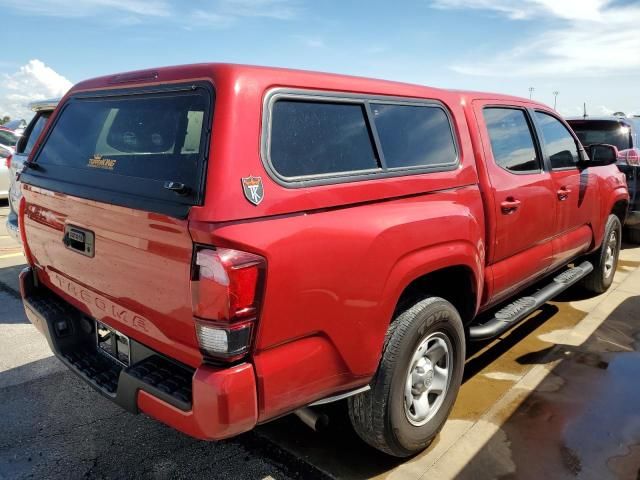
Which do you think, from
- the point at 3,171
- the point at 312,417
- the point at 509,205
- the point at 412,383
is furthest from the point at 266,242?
the point at 3,171

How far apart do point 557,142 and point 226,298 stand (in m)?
3.43

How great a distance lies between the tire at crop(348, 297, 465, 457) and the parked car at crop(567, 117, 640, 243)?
5.14m

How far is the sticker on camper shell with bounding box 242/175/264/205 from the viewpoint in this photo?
1.89 m

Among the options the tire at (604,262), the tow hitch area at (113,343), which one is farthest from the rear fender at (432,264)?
the tire at (604,262)

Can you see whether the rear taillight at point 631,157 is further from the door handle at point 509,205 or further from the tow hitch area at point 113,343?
the tow hitch area at point 113,343

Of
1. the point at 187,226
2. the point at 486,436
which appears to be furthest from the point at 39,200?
the point at 486,436

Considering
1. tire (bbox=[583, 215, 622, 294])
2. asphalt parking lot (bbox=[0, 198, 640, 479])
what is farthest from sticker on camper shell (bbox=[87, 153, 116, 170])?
tire (bbox=[583, 215, 622, 294])

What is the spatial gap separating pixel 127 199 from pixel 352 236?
37.7 inches

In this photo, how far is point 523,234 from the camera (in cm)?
351

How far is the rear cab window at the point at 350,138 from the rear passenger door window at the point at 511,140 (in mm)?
491

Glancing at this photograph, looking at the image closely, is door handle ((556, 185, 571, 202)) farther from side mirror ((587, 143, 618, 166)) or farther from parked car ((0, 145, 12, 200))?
parked car ((0, 145, 12, 200))

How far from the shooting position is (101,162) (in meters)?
2.51

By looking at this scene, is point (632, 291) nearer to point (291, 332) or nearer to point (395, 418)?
point (395, 418)

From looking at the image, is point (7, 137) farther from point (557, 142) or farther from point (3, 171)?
point (557, 142)
